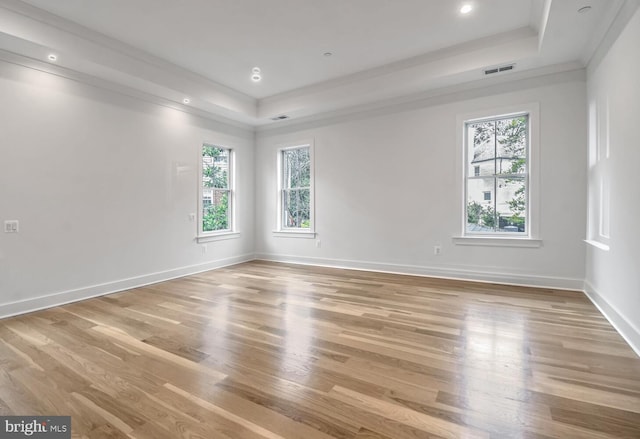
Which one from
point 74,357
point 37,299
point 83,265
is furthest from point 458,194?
point 37,299

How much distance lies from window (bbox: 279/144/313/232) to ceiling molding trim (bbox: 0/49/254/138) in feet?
3.88

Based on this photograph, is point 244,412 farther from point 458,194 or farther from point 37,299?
point 458,194

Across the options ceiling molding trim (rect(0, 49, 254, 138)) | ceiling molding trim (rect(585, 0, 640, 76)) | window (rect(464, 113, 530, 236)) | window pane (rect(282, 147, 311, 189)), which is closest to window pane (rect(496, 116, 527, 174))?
window (rect(464, 113, 530, 236))

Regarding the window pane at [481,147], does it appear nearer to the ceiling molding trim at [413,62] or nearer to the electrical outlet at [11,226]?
the ceiling molding trim at [413,62]

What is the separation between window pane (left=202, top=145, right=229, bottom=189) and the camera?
19.2 ft

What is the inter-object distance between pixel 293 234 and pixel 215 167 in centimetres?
201

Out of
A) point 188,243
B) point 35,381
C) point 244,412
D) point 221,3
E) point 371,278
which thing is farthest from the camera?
point 188,243

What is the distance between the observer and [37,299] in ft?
11.8

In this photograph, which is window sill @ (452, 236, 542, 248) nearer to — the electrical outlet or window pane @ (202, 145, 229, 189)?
window pane @ (202, 145, 229, 189)

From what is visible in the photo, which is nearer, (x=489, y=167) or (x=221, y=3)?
(x=221, y=3)

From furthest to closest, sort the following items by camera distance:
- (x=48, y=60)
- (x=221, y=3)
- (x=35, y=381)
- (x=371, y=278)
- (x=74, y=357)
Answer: (x=371, y=278) → (x=48, y=60) → (x=221, y=3) → (x=74, y=357) → (x=35, y=381)

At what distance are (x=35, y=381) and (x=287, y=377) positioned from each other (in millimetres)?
1652

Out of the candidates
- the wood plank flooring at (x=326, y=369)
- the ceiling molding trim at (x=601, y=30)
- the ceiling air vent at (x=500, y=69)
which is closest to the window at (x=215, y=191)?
the wood plank flooring at (x=326, y=369)

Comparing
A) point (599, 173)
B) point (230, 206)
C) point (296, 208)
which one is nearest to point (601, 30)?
point (599, 173)
